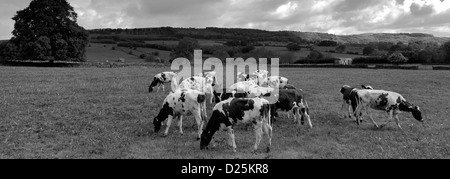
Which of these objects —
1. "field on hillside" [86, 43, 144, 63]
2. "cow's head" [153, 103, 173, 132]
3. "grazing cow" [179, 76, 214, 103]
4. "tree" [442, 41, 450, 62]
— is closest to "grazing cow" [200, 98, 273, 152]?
"cow's head" [153, 103, 173, 132]

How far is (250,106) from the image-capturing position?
42.7 ft

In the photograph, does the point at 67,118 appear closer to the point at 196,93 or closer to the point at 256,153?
the point at 196,93

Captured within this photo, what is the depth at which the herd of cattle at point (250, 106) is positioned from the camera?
1312cm

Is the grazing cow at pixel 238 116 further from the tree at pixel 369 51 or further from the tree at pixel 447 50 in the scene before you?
the tree at pixel 369 51

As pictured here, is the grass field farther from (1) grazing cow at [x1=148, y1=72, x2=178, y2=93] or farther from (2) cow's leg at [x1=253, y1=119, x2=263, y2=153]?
(1) grazing cow at [x1=148, y1=72, x2=178, y2=93]

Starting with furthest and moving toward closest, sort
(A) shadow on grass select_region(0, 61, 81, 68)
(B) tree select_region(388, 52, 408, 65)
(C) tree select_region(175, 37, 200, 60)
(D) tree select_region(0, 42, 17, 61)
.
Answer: (C) tree select_region(175, 37, 200, 60), (B) tree select_region(388, 52, 408, 65), (A) shadow on grass select_region(0, 61, 81, 68), (D) tree select_region(0, 42, 17, 61)

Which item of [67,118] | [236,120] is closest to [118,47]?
[67,118]

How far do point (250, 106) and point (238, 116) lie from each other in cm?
62

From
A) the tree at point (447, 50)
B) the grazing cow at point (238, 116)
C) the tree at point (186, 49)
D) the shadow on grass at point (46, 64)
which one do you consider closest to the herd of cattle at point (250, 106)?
the grazing cow at point (238, 116)

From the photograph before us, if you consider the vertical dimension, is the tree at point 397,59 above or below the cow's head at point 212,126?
above

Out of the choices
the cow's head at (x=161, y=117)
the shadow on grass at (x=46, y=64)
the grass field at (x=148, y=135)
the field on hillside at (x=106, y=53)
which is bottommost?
the grass field at (x=148, y=135)

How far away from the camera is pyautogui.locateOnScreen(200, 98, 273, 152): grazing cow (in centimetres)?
1302

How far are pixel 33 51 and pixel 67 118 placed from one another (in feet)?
145

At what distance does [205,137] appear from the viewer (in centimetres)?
1317
